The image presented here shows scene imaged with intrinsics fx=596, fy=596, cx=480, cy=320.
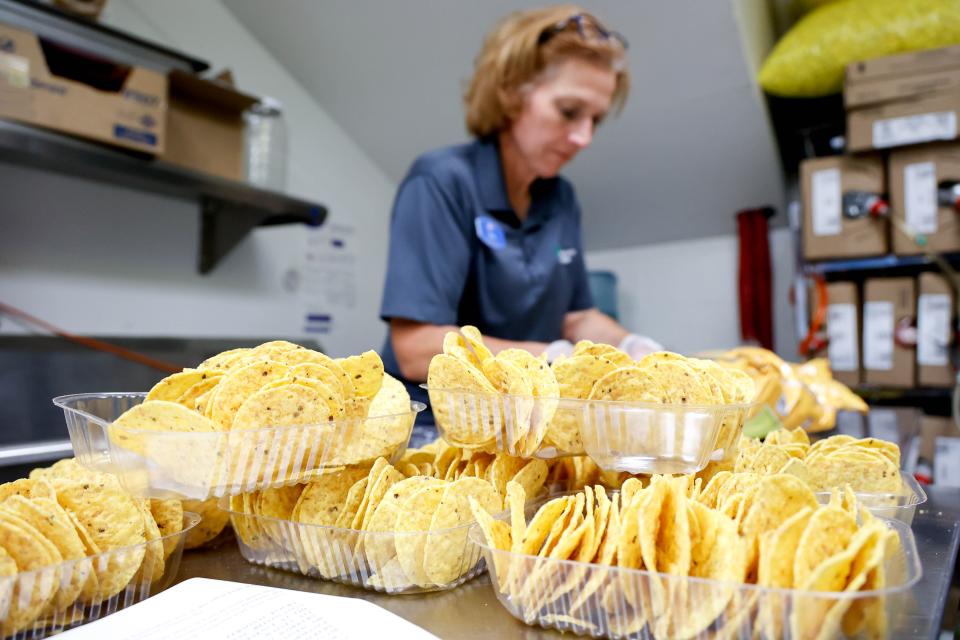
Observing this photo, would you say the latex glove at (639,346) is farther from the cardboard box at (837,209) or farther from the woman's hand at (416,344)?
the cardboard box at (837,209)

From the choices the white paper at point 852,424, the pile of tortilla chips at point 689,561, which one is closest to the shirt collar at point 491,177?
the white paper at point 852,424

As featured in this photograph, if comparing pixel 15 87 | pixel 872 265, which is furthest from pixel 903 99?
pixel 15 87

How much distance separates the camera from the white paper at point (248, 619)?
44cm

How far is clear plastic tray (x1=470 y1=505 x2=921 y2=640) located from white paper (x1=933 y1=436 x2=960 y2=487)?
85.6 inches

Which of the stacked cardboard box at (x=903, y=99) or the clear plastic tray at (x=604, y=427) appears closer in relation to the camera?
the clear plastic tray at (x=604, y=427)

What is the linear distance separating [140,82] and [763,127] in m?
2.43

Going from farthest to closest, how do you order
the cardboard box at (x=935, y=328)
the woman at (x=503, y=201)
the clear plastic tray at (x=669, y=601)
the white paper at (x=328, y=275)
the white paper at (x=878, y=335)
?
the white paper at (x=328, y=275)
the white paper at (x=878, y=335)
the cardboard box at (x=935, y=328)
the woman at (x=503, y=201)
the clear plastic tray at (x=669, y=601)

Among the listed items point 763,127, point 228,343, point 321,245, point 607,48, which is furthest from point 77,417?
point 763,127

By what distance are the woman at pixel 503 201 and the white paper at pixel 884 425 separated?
1.91 ft

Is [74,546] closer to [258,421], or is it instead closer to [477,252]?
[258,421]

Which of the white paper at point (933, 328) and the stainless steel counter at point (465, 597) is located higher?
the white paper at point (933, 328)

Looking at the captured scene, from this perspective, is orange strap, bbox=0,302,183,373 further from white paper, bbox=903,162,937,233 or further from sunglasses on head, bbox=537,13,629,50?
white paper, bbox=903,162,937,233


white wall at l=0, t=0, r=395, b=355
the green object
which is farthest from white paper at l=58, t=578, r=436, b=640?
white wall at l=0, t=0, r=395, b=355

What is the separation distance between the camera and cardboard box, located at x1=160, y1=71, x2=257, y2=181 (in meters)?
1.97
